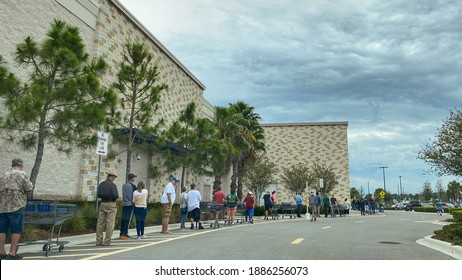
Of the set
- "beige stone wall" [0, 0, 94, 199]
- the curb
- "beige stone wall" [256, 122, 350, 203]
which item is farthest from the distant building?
"beige stone wall" [256, 122, 350, 203]

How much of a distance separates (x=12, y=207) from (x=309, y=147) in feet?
158

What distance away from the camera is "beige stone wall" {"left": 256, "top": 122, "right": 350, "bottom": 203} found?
52.1 meters

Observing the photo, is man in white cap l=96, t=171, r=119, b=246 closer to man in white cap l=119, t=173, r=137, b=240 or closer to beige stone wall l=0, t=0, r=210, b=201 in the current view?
man in white cap l=119, t=173, r=137, b=240

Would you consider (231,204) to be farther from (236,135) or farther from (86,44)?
(236,135)

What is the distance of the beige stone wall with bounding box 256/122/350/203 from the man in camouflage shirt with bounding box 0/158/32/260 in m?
45.1

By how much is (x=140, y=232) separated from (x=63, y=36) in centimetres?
633

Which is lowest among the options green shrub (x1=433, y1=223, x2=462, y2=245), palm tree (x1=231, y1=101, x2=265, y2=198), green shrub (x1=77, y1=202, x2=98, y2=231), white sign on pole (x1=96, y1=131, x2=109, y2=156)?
green shrub (x1=433, y1=223, x2=462, y2=245)

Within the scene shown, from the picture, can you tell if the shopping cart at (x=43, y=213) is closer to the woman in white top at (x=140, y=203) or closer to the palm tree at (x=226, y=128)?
the woman in white top at (x=140, y=203)

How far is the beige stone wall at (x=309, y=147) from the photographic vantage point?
171 feet

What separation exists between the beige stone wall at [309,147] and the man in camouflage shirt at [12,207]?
45.1 meters

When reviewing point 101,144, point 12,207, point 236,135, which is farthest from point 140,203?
point 236,135

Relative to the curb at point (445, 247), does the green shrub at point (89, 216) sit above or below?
above

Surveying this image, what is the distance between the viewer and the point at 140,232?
1209 cm

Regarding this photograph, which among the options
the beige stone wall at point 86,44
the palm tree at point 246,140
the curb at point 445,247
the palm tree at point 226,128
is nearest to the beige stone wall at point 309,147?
the palm tree at point 246,140
